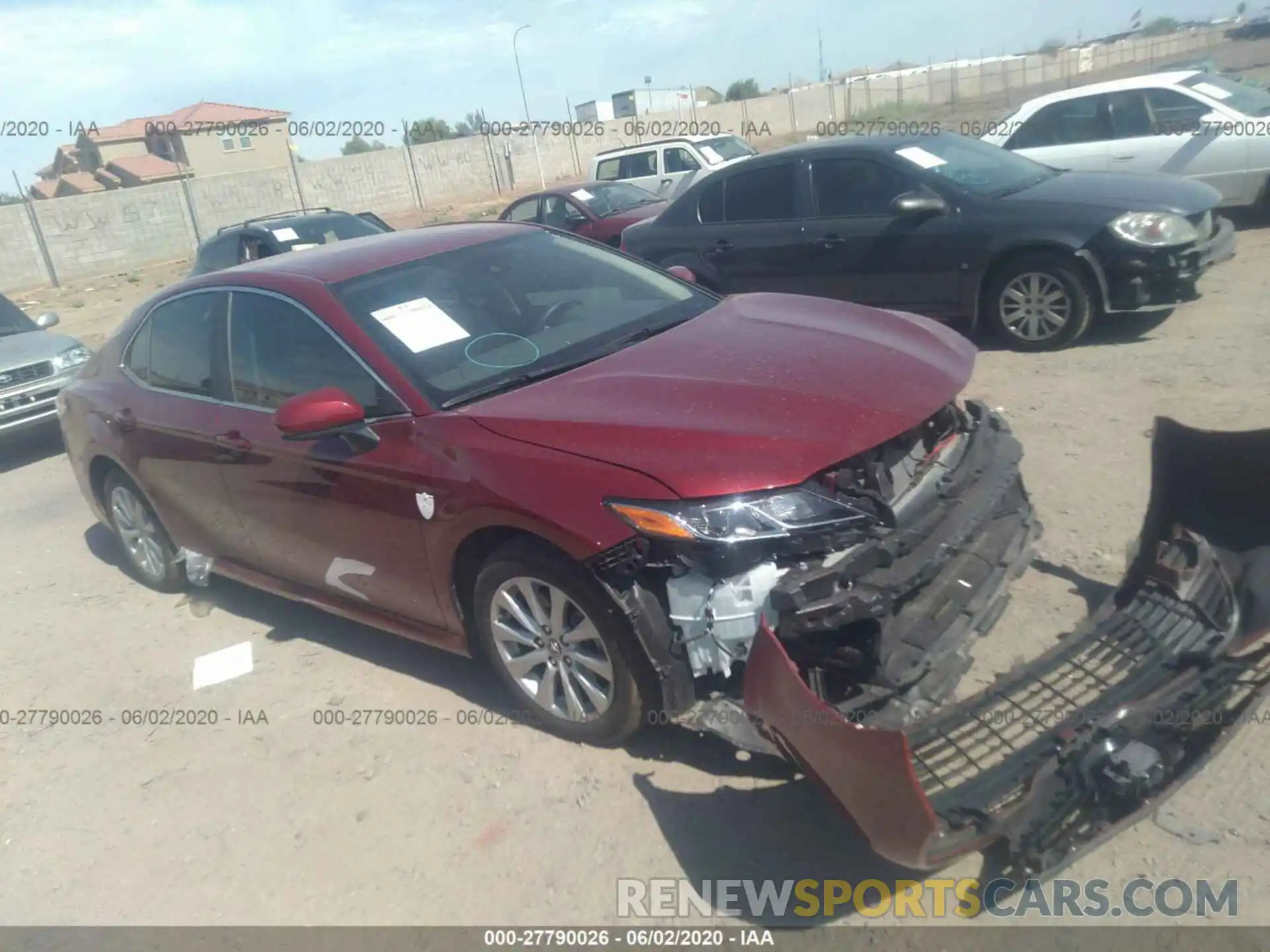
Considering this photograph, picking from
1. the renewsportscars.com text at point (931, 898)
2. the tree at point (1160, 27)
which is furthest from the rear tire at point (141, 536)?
the tree at point (1160, 27)

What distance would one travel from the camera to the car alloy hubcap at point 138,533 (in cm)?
562

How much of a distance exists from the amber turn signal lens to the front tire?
265 mm

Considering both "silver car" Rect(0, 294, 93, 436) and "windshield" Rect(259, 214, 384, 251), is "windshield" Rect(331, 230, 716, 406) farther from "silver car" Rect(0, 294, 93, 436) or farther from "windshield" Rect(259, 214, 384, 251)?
"windshield" Rect(259, 214, 384, 251)

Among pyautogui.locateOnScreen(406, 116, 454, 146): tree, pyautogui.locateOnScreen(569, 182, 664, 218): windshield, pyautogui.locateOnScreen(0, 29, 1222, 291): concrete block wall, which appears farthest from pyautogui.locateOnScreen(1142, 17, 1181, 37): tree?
pyautogui.locateOnScreen(569, 182, 664, 218): windshield

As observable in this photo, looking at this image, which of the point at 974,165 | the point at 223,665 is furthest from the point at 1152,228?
the point at 223,665

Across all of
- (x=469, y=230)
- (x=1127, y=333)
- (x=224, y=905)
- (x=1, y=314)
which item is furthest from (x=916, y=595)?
(x=1, y=314)

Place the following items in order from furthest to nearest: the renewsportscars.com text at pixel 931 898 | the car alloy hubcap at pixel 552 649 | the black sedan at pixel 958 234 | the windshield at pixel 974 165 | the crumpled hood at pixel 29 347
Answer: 1. the crumpled hood at pixel 29 347
2. the windshield at pixel 974 165
3. the black sedan at pixel 958 234
4. the car alloy hubcap at pixel 552 649
5. the renewsportscars.com text at pixel 931 898

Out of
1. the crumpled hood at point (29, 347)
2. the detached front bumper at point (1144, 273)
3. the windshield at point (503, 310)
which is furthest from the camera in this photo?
the crumpled hood at point (29, 347)

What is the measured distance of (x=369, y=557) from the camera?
4047 mm

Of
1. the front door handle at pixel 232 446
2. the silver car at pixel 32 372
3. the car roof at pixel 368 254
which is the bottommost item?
the silver car at pixel 32 372

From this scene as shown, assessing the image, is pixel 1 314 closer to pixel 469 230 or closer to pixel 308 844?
pixel 469 230

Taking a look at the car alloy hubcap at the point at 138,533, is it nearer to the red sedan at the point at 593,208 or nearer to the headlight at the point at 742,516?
the headlight at the point at 742,516

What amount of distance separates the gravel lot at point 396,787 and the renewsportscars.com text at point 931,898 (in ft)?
0.17

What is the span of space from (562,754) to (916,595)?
54.9 inches
